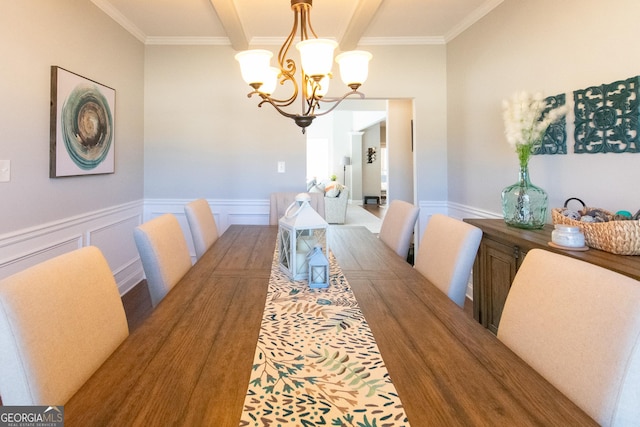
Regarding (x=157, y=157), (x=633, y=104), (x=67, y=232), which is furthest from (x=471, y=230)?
(x=157, y=157)

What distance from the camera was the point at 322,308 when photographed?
1.23m

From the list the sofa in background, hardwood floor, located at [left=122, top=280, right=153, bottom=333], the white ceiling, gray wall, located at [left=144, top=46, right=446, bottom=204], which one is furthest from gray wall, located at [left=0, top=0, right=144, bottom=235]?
the sofa in background

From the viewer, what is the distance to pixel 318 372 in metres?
0.84

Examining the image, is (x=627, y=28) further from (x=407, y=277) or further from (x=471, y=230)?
(x=407, y=277)

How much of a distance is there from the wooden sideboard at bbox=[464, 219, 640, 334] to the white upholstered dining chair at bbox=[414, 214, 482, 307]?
20.8 inches

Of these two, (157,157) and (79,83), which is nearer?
(79,83)

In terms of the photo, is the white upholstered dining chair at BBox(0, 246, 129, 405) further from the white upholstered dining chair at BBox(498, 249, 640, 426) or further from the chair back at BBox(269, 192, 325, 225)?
the chair back at BBox(269, 192, 325, 225)

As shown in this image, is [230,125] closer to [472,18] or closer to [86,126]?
[86,126]

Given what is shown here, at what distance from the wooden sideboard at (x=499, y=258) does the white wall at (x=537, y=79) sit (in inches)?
15.1

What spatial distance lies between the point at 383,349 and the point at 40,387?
2.58 feet

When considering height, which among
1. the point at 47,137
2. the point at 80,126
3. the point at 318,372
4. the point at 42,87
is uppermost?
the point at 42,87

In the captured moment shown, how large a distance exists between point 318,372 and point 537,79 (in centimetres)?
253

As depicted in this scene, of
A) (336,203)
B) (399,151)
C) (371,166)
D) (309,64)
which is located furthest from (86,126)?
(371,166)

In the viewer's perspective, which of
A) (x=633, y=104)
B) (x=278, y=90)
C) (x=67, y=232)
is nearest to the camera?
(x=633, y=104)
